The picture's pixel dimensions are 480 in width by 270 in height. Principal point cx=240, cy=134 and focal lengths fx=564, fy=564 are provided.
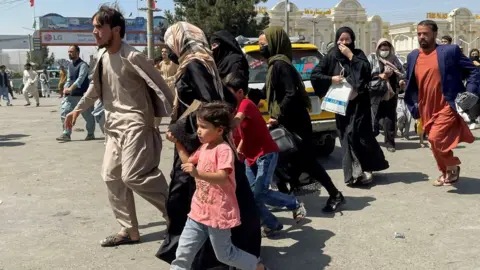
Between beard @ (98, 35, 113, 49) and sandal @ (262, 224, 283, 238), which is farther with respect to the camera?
sandal @ (262, 224, 283, 238)

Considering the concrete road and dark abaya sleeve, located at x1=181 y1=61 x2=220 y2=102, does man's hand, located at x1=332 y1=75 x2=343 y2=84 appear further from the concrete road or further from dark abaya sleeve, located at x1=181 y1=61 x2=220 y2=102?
dark abaya sleeve, located at x1=181 y1=61 x2=220 y2=102

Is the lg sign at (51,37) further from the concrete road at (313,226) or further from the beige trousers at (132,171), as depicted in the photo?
the beige trousers at (132,171)

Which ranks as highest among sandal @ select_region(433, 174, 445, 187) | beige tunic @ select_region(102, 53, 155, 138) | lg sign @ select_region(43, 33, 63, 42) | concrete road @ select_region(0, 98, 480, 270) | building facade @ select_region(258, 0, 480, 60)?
building facade @ select_region(258, 0, 480, 60)

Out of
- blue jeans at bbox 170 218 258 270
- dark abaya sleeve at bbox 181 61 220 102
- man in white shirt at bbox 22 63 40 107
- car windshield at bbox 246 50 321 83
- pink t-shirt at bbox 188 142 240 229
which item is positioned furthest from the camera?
man in white shirt at bbox 22 63 40 107

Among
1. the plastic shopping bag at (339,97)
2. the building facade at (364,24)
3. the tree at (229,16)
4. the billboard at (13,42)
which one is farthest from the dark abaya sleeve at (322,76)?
the building facade at (364,24)

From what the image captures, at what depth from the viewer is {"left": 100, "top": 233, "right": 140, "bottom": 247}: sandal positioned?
4.74 metres

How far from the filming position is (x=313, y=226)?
5.18 metres

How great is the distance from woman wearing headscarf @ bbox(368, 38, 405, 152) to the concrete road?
3.54 ft

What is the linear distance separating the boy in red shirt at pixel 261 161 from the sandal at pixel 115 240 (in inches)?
45.2

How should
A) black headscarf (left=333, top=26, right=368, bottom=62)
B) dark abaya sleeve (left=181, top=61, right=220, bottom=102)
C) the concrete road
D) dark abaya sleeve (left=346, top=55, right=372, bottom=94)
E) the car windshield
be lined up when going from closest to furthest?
dark abaya sleeve (left=181, top=61, right=220, bottom=102) < the concrete road < dark abaya sleeve (left=346, top=55, right=372, bottom=94) < black headscarf (left=333, top=26, right=368, bottom=62) < the car windshield

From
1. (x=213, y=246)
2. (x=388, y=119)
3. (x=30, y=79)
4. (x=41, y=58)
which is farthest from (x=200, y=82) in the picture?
(x=41, y=58)

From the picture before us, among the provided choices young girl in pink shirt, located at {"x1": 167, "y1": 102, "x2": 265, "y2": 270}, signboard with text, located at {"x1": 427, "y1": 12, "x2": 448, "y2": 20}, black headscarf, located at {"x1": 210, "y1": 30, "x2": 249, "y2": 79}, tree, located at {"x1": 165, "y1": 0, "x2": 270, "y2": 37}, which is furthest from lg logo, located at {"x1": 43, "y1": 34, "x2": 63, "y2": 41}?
signboard with text, located at {"x1": 427, "y1": 12, "x2": 448, "y2": 20}

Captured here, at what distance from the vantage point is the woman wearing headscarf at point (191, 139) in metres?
3.70

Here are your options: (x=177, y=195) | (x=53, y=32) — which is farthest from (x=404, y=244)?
(x=53, y=32)
